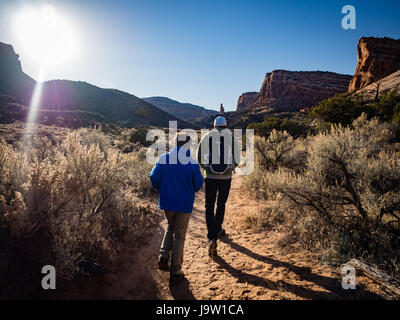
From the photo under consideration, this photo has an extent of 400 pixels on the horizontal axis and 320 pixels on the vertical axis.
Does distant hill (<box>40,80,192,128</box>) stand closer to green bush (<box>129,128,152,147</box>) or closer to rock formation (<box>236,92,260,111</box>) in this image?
green bush (<box>129,128,152,147</box>)

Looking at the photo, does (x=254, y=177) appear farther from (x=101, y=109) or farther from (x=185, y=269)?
(x=101, y=109)

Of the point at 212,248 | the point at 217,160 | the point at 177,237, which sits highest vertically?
the point at 217,160

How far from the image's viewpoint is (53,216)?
2.63 m

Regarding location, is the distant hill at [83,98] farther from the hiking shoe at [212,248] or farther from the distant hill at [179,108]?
the distant hill at [179,108]

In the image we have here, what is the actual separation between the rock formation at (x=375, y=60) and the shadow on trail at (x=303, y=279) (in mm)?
75204

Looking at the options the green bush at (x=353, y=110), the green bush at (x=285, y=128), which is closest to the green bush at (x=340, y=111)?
the green bush at (x=353, y=110)

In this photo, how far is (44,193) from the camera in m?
2.50

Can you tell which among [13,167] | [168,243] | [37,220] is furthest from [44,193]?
[168,243]

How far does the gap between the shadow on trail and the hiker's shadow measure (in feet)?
2.42

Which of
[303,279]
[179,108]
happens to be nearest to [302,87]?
[179,108]

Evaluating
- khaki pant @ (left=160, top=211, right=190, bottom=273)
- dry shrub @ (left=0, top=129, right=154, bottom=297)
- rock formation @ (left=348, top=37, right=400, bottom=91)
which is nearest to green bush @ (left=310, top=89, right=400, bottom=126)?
khaki pant @ (left=160, top=211, right=190, bottom=273)

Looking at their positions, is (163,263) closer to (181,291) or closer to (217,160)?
(181,291)

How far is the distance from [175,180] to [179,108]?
472ft

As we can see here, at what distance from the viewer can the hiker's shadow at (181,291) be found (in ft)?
8.70
